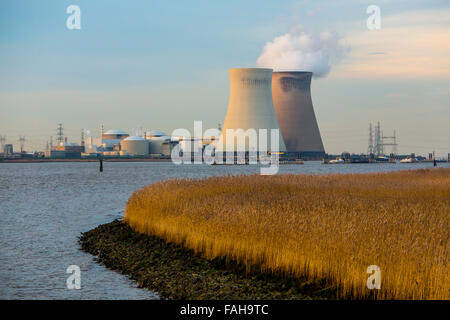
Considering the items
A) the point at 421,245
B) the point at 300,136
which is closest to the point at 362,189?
the point at 421,245

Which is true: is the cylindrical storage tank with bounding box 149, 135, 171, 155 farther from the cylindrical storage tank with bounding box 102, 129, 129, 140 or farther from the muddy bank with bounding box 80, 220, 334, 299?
the muddy bank with bounding box 80, 220, 334, 299

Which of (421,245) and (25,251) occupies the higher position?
(421,245)

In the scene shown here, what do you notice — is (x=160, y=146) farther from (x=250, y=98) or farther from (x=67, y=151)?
(x=250, y=98)

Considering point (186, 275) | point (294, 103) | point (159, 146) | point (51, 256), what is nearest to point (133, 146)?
point (159, 146)

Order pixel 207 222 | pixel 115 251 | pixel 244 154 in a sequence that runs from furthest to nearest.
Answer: pixel 244 154
pixel 115 251
pixel 207 222

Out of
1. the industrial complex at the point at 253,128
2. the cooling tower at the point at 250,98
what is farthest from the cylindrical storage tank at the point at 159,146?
the cooling tower at the point at 250,98

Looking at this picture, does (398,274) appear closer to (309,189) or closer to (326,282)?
(326,282)
